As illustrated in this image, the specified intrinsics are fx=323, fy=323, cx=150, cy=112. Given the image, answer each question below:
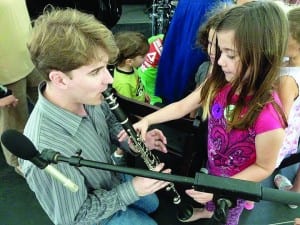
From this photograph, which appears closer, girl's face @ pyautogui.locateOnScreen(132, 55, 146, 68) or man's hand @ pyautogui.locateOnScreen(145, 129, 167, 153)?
man's hand @ pyautogui.locateOnScreen(145, 129, 167, 153)

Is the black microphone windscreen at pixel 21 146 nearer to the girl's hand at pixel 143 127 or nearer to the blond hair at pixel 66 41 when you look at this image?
the blond hair at pixel 66 41

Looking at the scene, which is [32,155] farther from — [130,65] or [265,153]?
[130,65]

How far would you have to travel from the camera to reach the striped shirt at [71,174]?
3.25 feet

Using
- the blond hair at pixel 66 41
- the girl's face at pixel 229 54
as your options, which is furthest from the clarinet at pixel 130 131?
the girl's face at pixel 229 54

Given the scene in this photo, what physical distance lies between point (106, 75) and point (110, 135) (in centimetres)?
40

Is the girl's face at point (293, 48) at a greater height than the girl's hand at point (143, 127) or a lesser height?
greater

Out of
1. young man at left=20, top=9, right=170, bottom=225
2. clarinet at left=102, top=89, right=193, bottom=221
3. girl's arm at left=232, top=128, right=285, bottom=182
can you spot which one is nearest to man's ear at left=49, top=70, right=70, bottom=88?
young man at left=20, top=9, right=170, bottom=225

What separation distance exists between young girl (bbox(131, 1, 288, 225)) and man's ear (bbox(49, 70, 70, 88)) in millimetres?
400

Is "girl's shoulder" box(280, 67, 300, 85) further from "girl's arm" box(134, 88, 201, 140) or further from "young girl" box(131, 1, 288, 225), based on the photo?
"girl's arm" box(134, 88, 201, 140)

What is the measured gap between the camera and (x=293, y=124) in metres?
1.51

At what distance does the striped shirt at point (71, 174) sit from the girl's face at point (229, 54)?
1.69 feet

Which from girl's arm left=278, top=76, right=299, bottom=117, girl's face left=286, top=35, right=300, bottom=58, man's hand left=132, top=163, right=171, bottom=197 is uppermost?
girl's face left=286, top=35, right=300, bottom=58

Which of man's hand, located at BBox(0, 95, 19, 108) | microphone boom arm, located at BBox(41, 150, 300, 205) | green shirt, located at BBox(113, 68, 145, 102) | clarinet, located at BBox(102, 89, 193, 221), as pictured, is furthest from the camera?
green shirt, located at BBox(113, 68, 145, 102)

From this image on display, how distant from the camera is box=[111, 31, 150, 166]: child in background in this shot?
72.5 inches
